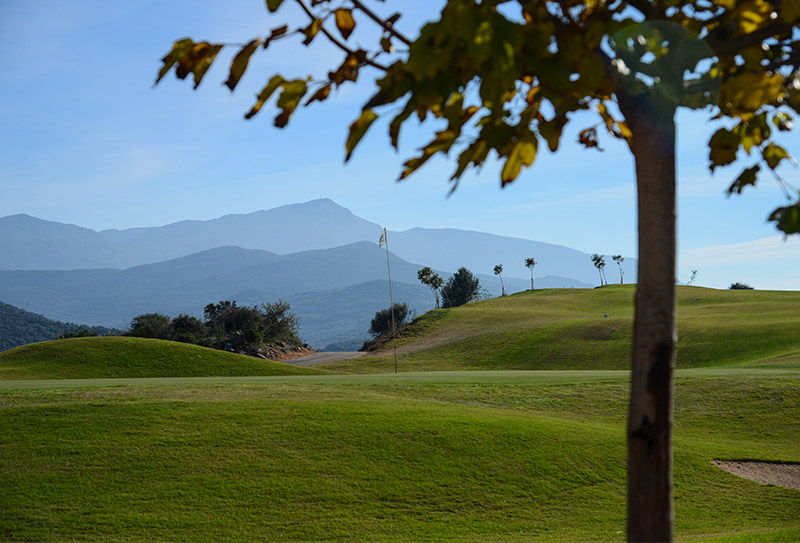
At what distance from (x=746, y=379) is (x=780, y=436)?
4.83m

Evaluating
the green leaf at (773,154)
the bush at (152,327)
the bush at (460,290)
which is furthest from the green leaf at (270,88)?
the bush at (460,290)

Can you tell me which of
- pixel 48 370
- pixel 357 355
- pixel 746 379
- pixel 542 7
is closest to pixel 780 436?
pixel 746 379

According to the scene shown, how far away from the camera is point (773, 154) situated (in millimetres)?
4125

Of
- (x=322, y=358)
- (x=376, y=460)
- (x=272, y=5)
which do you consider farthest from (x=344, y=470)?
(x=322, y=358)

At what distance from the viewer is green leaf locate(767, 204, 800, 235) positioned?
289cm

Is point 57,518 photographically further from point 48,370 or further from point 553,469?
point 48,370

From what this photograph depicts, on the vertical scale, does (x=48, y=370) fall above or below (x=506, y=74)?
below

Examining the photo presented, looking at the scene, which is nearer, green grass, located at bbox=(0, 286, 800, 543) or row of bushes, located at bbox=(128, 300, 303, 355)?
green grass, located at bbox=(0, 286, 800, 543)

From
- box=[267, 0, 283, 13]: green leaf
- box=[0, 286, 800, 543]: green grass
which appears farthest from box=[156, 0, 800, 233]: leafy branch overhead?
box=[0, 286, 800, 543]: green grass

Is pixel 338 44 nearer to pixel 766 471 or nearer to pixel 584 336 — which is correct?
pixel 766 471

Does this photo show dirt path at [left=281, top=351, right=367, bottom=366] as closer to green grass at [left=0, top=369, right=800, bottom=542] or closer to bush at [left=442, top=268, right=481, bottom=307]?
bush at [left=442, top=268, right=481, bottom=307]

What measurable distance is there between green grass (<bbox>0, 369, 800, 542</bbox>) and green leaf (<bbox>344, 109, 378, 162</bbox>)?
8504 mm

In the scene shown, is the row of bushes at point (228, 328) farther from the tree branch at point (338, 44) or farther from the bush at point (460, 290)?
the tree branch at point (338, 44)

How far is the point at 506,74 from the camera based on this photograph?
8.03 feet
